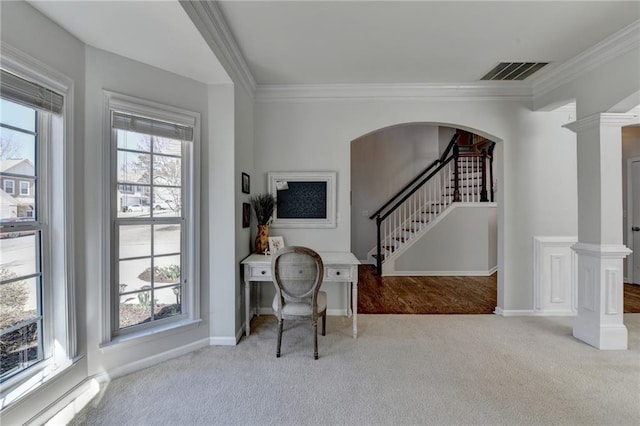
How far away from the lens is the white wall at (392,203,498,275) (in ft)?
19.0

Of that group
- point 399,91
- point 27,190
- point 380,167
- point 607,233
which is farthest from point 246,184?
point 380,167

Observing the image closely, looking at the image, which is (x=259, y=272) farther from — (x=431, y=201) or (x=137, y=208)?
(x=431, y=201)

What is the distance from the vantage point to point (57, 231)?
1.92m

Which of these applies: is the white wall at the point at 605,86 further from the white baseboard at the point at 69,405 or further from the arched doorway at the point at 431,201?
the white baseboard at the point at 69,405

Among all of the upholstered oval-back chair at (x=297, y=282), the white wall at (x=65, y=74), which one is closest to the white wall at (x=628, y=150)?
the upholstered oval-back chair at (x=297, y=282)

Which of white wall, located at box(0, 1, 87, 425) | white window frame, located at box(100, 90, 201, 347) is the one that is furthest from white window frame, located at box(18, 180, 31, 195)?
white window frame, located at box(100, 90, 201, 347)

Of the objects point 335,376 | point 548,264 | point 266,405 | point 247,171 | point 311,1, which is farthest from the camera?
point 548,264

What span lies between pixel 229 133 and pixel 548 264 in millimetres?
3929

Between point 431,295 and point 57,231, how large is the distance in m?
4.36

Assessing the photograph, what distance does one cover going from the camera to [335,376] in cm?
223

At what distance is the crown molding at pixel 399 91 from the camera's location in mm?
3447

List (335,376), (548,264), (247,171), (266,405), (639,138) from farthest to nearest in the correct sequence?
1. (639,138)
2. (548,264)
3. (247,171)
4. (335,376)
5. (266,405)

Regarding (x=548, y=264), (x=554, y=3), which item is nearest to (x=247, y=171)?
(x=554, y=3)

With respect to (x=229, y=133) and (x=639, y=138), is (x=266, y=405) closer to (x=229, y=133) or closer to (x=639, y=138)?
(x=229, y=133)
